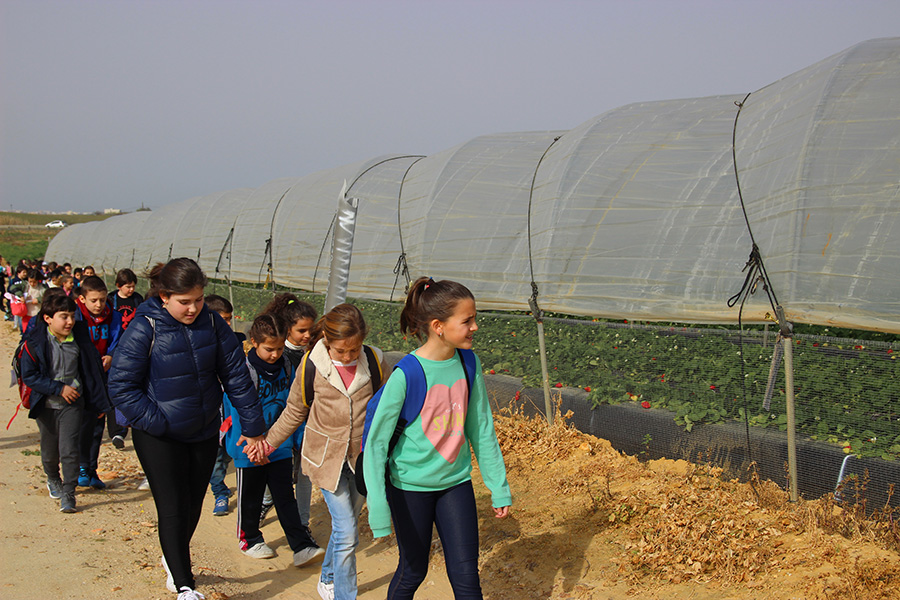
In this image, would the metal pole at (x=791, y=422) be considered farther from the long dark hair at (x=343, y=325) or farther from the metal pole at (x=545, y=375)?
the long dark hair at (x=343, y=325)

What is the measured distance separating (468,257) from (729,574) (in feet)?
15.4

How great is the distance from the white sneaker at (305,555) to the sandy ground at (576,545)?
7 cm

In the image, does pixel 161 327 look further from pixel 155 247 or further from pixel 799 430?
pixel 155 247

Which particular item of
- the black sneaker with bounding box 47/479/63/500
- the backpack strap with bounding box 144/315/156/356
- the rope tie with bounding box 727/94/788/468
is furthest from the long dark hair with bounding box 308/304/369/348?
the black sneaker with bounding box 47/479/63/500

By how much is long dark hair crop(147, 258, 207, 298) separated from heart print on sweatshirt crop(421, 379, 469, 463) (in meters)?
1.39

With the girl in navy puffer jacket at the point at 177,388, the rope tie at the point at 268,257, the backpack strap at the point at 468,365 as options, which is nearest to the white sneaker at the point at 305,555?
the girl in navy puffer jacket at the point at 177,388

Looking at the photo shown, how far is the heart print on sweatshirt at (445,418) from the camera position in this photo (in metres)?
3.07

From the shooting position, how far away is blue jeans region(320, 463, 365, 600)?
3.67 m

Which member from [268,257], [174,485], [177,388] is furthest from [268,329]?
[268,257]

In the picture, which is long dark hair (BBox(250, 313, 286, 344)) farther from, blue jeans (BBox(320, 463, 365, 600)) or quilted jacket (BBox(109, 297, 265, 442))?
blue jeans (BBox(320, 463, 365, 600))

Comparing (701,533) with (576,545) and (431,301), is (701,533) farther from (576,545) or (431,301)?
(431,301)

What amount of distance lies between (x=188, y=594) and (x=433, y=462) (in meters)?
1.69

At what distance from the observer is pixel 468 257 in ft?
25.7

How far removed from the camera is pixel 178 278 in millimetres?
3588
